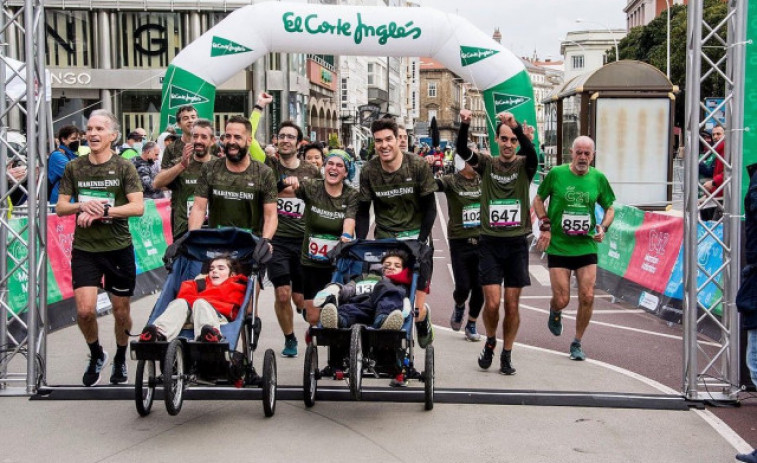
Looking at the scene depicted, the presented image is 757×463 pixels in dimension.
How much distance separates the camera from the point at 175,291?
7.09 meters

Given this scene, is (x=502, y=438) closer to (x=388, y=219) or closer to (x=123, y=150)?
(x=388, y=219)

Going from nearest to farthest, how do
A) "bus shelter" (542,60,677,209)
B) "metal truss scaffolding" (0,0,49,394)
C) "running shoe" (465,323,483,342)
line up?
"metal truss scaffolding" (0,0,49,394)
"running shoe" (465,323,483,342)
"bus shelter" (542,60,677,209)

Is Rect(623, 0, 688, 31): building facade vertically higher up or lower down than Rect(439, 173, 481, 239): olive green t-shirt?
higher up

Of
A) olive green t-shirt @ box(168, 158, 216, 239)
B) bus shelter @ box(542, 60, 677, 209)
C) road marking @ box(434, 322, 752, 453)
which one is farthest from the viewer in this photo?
bus shelter @ box(542, 60, 677, 209)

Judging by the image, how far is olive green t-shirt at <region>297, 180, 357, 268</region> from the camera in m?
8.43

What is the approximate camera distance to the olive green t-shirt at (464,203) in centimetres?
996

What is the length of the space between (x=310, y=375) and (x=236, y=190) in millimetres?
1741

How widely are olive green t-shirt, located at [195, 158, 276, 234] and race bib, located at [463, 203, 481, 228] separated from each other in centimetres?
288

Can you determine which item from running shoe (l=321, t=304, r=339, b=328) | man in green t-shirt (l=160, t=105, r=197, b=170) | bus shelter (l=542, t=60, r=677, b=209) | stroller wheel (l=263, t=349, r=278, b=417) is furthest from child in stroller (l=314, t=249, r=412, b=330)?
bus shelter (l=542, t=60, r=677, b=209)

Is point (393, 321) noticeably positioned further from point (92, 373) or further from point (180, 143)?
point (180, 143)

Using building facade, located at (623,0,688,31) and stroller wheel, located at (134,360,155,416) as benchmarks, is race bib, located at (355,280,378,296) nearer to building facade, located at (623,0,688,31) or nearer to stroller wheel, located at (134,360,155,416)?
stroller wheel, located at (134,360,155,416)

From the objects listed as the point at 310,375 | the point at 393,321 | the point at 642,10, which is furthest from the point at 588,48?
the point at 393,321

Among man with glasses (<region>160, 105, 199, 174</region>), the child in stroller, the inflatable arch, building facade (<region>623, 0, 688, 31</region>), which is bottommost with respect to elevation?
the child in stroller

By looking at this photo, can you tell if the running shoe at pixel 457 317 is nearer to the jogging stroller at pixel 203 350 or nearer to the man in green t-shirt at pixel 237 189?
the man in green t-shirt at pixel 237 189
